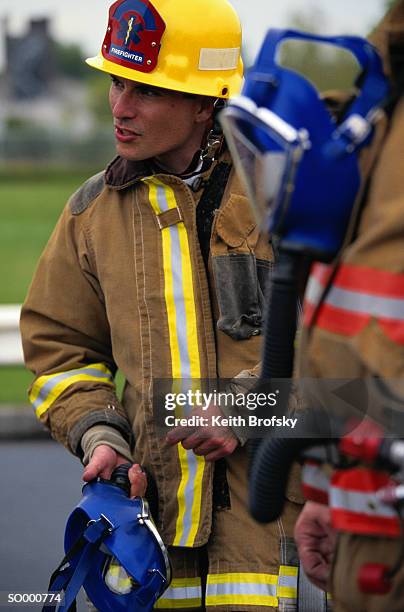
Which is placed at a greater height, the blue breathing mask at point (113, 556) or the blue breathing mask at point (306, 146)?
the blue breathing mask at point (306, 146)

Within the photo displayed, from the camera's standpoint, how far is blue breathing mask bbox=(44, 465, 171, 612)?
3289mm

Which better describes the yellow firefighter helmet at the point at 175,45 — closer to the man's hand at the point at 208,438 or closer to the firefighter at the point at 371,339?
the man's hand at the point at 208,438

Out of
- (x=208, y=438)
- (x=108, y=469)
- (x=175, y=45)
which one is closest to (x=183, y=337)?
(x=208, y=438)

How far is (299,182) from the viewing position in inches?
87.0

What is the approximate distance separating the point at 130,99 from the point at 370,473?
67.7 inches

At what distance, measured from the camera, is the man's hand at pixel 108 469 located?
3.44m

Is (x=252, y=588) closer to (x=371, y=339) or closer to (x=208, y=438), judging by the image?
(x=208, y=438)

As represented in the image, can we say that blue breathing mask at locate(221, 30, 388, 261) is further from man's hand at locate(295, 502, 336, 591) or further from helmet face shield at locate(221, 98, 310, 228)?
man's hand at locate(295, 502, 336, 591)

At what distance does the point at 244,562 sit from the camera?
344 centimetres

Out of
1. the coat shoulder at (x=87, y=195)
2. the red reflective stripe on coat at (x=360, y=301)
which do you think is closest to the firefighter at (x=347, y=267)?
the red reflective stripe on coat at (x=360, y=301)

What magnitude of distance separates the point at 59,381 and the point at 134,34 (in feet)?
3.41

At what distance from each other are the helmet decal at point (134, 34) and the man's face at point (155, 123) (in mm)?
67

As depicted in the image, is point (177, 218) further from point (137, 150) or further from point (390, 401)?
point (390, 401)

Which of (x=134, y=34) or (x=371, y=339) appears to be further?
(x=134, y=34)
